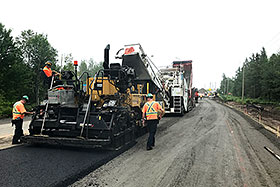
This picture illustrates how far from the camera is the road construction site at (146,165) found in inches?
144

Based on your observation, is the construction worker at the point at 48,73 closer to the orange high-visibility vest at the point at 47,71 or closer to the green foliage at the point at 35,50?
the orange high-visibility vest at the point at 47,71

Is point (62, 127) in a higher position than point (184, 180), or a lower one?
higher

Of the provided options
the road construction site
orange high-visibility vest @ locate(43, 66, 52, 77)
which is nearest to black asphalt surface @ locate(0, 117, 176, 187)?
the road construction site

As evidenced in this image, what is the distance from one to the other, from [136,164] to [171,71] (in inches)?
384

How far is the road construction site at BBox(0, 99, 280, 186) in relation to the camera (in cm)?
365

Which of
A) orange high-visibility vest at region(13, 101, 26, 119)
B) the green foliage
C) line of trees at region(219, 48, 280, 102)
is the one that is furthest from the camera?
the green foliage

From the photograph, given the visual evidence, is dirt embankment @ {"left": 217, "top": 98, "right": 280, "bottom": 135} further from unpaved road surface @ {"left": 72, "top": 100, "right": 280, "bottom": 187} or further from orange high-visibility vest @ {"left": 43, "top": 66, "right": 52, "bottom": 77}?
orange high-visibility vest @ {"left": 43, "top": 66, "right": 52, "bottom": 77}

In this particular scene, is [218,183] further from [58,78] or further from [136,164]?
[58,78]

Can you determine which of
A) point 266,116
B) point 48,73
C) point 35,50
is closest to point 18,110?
point 48,73

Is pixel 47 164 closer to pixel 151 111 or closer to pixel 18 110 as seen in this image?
pixel 18 110

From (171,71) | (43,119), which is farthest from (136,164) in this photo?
(171,71)

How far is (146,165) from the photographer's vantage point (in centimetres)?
446

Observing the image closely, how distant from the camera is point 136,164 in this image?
452 cm

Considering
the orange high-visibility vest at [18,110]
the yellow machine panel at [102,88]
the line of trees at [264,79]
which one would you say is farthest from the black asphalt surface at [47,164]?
the line of trees at [264,79]
